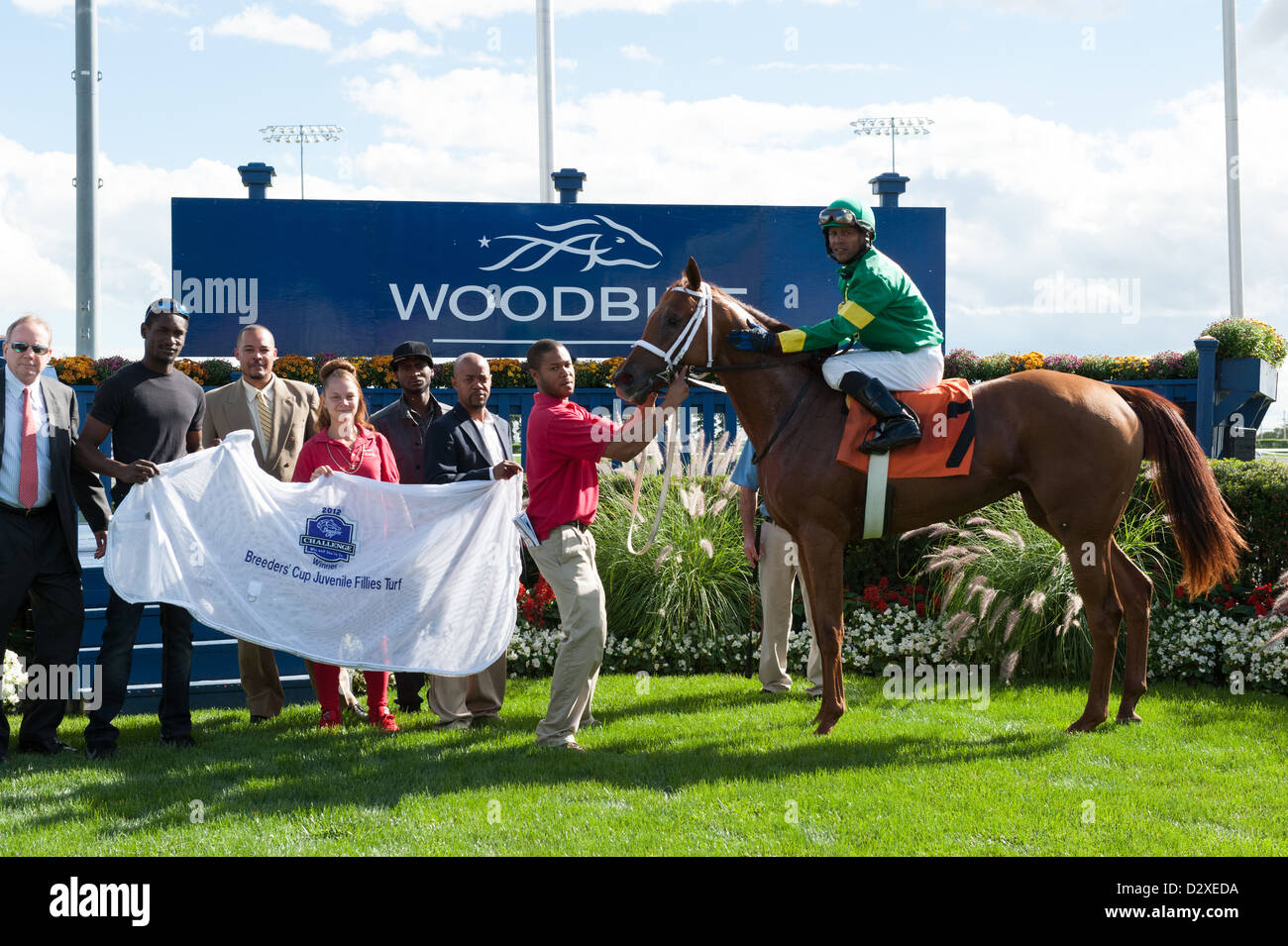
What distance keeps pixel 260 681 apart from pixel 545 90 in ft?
36.2

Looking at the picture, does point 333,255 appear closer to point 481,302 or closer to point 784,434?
point 481,302

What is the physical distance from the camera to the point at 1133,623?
6012 millimetres

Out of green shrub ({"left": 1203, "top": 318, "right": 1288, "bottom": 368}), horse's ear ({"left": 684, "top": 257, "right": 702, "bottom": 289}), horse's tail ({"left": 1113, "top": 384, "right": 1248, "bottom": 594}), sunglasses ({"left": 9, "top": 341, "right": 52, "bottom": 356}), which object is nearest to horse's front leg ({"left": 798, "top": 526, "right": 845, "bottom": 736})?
horse's ear ({"left": 684, "top": 257, "right": 702, "bottom": 289})

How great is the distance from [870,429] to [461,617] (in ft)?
7.89

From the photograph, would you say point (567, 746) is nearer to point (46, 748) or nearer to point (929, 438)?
point (929, 438)

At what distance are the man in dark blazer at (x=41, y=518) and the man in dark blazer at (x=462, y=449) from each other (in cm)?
189

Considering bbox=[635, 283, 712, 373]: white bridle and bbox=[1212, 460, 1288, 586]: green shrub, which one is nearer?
bbox=[635, 283, 712, 373]: white bridle

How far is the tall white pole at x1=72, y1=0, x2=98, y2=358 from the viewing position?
1348cm

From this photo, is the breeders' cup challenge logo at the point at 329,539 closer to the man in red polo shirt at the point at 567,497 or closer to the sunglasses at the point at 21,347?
the man in red polo shirt at the point at 567,497

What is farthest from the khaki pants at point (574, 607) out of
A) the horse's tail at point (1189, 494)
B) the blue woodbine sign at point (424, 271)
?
the blue woodbine sign at point (424, 271)

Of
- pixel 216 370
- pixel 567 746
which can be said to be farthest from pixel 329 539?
pixel 216 370

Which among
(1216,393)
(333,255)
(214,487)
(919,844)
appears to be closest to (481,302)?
(333,255)

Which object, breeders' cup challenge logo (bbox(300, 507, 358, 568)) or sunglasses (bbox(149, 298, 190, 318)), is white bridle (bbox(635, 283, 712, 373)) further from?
sunglasses (bbox(149, 298, 190, 318))

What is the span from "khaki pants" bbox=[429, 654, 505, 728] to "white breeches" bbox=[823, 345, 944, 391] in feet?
8.37
